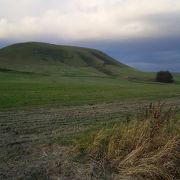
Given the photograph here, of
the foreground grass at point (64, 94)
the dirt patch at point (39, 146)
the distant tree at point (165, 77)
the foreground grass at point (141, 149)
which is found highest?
the foreground grass at point (141, 149)

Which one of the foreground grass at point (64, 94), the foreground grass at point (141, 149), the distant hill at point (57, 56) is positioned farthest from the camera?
the distant hill at point (57, 56)

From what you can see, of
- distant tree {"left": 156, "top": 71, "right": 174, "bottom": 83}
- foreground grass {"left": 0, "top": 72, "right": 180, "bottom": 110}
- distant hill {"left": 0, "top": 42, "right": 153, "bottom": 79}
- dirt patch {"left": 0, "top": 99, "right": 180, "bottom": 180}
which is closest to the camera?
dirt patch {"left": 0, "top": 99, "right": 180, "bottom": 180}

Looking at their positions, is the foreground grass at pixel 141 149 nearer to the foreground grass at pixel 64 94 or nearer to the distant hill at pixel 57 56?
the foreground grass at pixel 64 94

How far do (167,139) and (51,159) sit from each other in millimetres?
2940

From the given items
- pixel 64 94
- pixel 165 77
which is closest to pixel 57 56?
pixel 165 77

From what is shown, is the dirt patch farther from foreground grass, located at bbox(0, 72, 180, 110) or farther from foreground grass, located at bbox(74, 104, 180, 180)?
foreground grass, located at bbox(0, 72, 180, 110)

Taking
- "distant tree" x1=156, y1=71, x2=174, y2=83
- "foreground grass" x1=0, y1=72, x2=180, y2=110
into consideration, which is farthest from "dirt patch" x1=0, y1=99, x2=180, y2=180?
"distant tree" x1=156, y1=71, x2=174, y2=83

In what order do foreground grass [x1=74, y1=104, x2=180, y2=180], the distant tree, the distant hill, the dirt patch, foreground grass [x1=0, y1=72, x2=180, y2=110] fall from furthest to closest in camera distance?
the distant hill
the distant tree
foreground grass [x1=0, y1=72, x2=180, y2=110]
foreground grass [x1=74, y1=104, x2=180, y2=180]
the dirt patch

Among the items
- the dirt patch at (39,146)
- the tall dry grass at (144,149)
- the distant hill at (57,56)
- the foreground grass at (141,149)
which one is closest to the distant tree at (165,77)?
the distant hill at (57,56)

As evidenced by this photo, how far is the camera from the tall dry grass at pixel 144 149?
9930 millimetres

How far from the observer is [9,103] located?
25.8 metres

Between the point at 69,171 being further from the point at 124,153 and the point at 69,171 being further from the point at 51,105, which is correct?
the point at 51,105

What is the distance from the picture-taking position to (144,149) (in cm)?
1052

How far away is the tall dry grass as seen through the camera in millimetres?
9930
